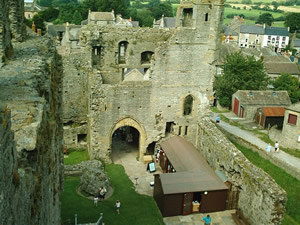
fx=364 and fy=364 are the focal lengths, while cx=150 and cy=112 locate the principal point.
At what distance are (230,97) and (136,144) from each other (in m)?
15.8

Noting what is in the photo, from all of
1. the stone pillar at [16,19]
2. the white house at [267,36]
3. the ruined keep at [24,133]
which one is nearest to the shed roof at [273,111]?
the stone pillar at [16,19]

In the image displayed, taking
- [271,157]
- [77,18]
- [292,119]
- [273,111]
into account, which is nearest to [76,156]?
[271,157]

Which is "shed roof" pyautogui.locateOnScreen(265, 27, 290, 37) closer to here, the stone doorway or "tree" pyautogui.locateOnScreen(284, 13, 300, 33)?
"tree" pyautogui.locateOnScreen(284, 13, 300, 33)

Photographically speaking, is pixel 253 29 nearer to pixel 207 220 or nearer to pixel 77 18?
pixel 77 18

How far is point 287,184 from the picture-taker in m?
20.1

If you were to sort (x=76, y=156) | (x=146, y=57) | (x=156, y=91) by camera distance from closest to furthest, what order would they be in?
(x=156, y=91) → (x=76, y=156) → (x=146, y=57)

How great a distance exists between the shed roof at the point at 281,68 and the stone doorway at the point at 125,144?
28.2m

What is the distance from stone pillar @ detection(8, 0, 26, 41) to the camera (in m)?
11.7

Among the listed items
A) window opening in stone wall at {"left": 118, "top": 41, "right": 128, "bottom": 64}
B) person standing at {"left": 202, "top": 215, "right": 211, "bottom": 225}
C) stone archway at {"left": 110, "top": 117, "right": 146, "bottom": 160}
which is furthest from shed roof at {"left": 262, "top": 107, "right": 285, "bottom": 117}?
person standing at {"left": 202, "top": 215, "right": 211, "bottom": 225}

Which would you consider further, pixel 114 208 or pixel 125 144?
pixel 125 144

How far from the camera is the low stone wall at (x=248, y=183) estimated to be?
14352 millimetres

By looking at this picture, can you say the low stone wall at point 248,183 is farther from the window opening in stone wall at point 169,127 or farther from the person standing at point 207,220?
the window opening in stone wall at point 169,127

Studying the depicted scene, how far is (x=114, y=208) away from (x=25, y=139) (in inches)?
463

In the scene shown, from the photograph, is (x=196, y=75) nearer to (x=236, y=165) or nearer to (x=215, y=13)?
(x=215, y=13)
